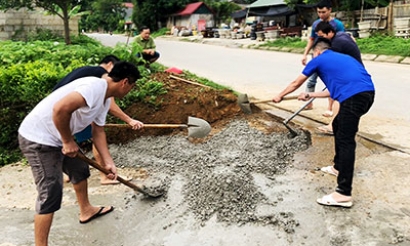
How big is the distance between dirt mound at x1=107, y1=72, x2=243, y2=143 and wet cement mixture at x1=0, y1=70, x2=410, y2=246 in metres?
0.02

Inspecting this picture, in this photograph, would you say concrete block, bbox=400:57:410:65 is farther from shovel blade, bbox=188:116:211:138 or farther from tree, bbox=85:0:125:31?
tree, bbox=85:0:125:31

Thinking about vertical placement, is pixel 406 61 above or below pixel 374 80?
above

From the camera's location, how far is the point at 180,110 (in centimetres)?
614

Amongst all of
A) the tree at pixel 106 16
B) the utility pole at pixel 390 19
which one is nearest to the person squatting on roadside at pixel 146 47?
the utility pole at pixel 390 19

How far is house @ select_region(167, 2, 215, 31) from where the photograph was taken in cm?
4178

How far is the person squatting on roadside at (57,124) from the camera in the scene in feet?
9.30

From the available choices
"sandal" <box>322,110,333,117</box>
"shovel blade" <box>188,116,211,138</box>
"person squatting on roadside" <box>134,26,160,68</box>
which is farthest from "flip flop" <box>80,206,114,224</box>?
"person squatting on roadside" <box>134,26,160,68</box>

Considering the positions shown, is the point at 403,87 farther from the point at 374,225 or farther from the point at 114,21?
the point at 114,21

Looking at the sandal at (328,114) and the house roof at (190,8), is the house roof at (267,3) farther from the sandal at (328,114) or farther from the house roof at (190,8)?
the sandal at (328,114)

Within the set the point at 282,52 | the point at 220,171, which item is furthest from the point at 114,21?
the point at 220,171

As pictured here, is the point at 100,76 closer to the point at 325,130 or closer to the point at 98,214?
the point at 98,214

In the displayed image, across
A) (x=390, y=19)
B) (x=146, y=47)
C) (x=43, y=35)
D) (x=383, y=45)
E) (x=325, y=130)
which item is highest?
(x=390, y=19)

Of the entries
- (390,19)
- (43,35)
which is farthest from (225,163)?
(390,19)

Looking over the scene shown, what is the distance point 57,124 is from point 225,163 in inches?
90.2
